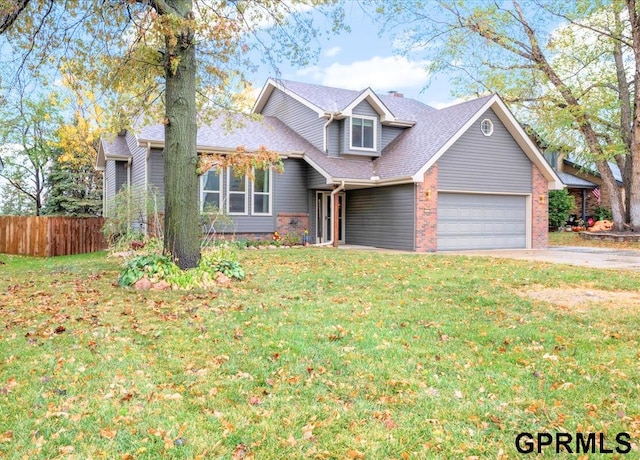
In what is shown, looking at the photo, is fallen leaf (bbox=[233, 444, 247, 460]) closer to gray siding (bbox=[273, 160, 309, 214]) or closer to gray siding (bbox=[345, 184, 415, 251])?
gray siding (bbox=[345, 184, 415, 251])

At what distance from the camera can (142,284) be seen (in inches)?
316

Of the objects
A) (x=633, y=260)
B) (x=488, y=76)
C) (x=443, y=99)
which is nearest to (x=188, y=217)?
(x=633, y=260)

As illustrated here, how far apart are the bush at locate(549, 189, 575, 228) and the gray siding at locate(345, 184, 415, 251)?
13.9m

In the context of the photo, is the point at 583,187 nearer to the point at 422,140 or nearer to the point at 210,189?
the point at 422,140

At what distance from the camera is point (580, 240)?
2206cm

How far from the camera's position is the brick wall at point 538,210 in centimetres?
1812

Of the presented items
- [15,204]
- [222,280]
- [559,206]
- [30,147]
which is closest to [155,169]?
[222,280]

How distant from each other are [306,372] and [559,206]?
26.6 metres

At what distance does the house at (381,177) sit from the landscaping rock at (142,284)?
25.9ft

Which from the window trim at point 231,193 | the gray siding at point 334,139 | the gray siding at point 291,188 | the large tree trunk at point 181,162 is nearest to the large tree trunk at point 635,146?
the gray siding at point 334,139

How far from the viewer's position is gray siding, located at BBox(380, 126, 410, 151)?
63.0 feet

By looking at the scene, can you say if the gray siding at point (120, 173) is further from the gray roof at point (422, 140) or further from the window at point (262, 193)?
the gray roof at point (422, 140)

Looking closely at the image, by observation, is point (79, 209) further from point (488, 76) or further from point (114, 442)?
point (114, 442)

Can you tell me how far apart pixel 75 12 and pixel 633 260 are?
1484 cm
